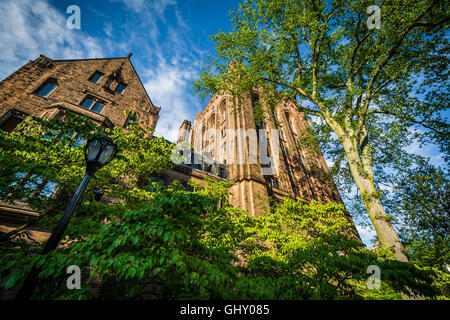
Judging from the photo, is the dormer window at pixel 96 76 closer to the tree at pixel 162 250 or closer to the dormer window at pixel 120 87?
the dormer window at pixel 120 87

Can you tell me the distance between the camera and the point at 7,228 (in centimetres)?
705

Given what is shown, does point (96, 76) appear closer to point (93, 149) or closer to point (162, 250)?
point (93, 149)

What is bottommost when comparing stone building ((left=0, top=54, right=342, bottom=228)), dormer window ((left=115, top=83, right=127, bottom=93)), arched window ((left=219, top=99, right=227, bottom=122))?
stone building ((left=0, top=54, right=342, bottom=228))

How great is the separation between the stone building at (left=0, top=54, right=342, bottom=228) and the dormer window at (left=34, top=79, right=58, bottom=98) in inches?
1.9

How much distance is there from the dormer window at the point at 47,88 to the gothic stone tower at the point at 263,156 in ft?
40.3

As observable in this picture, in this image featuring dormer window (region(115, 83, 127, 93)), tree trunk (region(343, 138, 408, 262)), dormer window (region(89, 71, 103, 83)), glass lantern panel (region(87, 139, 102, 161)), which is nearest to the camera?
glass lantern panel (region(87, 139, 102, 161))

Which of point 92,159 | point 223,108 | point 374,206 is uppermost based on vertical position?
point 223,108

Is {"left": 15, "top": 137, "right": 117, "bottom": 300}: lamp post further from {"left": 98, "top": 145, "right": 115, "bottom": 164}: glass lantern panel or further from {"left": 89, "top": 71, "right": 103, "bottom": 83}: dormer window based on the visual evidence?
{"left": 89, "top": 71, "right": 103, "bottom": 83}: dormer window

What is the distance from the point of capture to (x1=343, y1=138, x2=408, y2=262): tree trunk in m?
6.47

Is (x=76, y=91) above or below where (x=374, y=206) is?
above

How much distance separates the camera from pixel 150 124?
14414mm

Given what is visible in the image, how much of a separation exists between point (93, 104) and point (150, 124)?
4.02 metres

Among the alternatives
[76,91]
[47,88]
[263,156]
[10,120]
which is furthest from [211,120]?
[10,120]

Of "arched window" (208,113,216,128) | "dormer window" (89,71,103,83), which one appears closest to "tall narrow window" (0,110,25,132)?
"dormer window" (89,71,103,83)
